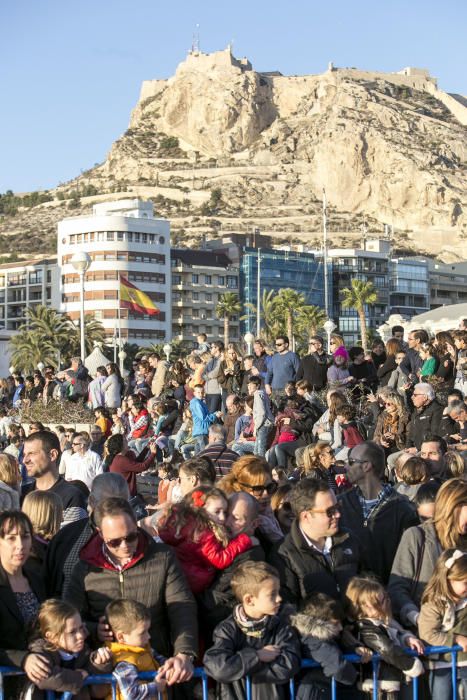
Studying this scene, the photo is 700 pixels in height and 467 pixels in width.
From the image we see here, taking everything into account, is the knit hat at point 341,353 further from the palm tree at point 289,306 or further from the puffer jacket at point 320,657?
the palm tree at point 289,306

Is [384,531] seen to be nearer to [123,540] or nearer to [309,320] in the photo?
[123,540]

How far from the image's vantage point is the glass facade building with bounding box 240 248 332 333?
115812mm

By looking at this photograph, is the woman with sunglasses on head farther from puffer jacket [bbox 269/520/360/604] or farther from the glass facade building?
the glass facade building

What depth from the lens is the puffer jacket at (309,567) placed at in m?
6.12

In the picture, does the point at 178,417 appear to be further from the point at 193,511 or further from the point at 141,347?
the point at 141,347

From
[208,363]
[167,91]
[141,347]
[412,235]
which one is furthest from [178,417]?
[167,91]

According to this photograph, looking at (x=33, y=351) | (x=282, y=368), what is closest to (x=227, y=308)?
(x=33, y=351)

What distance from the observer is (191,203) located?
16725 cm

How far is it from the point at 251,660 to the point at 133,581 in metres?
0.70

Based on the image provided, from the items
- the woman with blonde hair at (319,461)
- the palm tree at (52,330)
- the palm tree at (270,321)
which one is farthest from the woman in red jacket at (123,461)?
the palm tree at (270,321)

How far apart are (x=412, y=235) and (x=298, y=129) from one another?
33437mm

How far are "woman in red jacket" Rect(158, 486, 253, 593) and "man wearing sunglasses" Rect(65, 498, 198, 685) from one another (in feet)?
0.74

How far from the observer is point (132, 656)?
218 inches

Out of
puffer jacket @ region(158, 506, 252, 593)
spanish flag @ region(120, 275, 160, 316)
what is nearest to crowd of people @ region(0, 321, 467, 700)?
puffer jacket @ region(158, 506, 252, 593)
